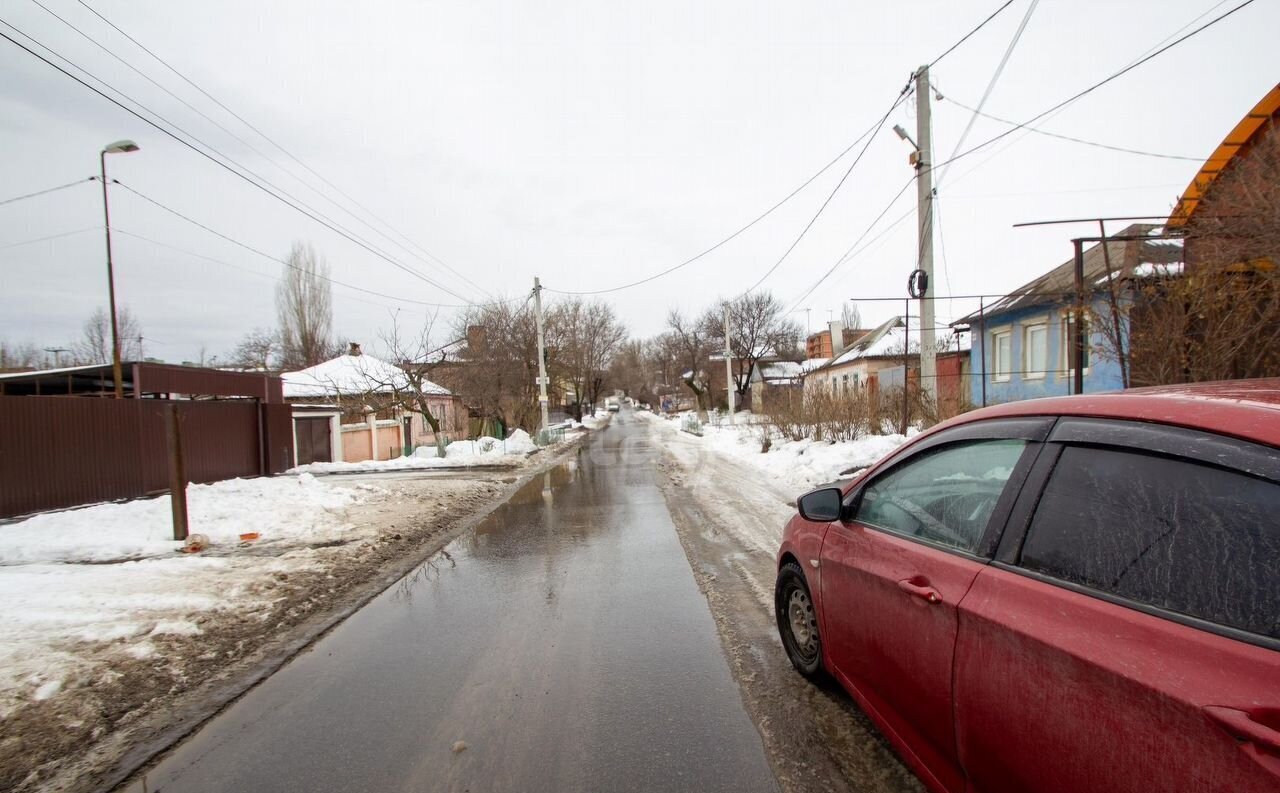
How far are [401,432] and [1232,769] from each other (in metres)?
27.7

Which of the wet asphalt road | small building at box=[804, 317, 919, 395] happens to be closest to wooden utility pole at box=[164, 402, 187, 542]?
the wet asphalt road

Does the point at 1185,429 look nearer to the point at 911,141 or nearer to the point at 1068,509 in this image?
the point at 1068,509

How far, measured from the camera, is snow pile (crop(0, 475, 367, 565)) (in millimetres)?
7430

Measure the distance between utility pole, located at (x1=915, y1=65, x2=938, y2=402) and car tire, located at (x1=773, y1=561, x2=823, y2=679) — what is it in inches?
370

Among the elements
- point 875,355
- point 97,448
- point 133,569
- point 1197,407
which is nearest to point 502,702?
point 1197,407

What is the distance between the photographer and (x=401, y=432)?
2655 centimetres

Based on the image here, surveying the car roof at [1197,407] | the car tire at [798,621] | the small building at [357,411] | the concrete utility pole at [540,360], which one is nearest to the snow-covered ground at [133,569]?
the car tire at [798,621]

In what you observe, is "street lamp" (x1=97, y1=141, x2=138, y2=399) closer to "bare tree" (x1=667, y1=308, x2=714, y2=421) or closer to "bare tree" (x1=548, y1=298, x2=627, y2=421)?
"bare tree" (x1=548, y1=298, x2=627, y2=421)

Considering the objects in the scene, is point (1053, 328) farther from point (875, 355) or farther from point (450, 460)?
point (875, 355)

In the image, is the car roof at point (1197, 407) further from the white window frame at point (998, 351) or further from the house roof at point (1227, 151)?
the white window frame at point (998, 351)

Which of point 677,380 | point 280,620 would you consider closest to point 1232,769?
point 280,620

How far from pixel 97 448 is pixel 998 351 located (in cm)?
2328

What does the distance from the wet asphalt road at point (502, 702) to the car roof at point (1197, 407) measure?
6.68ft

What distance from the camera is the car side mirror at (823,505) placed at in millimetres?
3066
